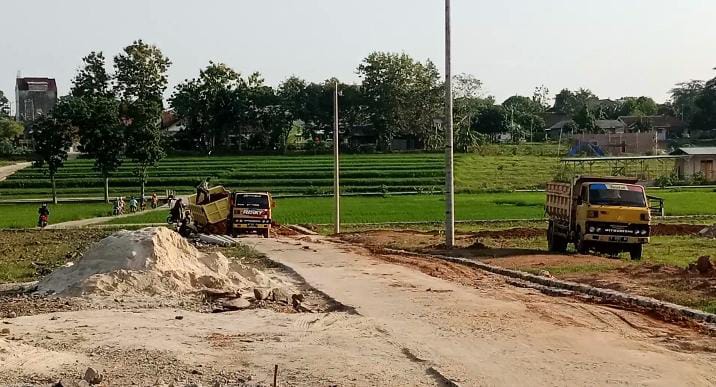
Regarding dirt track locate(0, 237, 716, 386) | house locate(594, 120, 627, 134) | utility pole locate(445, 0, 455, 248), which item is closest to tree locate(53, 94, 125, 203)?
utility pole locate(445, 0, 455, 248)

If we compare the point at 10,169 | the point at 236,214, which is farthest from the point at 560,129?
the point at 236,214

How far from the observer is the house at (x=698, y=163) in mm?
83988

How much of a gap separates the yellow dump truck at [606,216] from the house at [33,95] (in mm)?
159665

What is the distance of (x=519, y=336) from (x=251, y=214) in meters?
27.5

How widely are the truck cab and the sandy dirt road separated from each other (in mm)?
19035

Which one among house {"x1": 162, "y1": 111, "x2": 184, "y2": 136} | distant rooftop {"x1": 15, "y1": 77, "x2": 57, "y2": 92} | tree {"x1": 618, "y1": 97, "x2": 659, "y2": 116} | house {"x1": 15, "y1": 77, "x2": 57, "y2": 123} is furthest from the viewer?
distant rooftop {"x1": 15, "y1": 77, "x2": 57, "y2": 92}

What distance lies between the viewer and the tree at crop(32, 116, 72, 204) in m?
71.3

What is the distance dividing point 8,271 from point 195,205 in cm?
1712

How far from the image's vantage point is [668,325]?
1422 centimetres

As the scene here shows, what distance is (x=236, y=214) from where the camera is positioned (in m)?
40.0

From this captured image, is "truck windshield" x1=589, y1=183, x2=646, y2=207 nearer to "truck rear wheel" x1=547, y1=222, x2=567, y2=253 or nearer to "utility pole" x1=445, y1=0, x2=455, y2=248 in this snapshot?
"truck rear wheel" x1=547, y1=222, x2=567, y2=253

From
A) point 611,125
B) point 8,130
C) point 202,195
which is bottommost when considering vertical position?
point 202,195

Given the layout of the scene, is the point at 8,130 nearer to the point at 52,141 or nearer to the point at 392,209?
the point at 52,141

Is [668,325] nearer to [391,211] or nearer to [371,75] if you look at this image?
[391,211]
